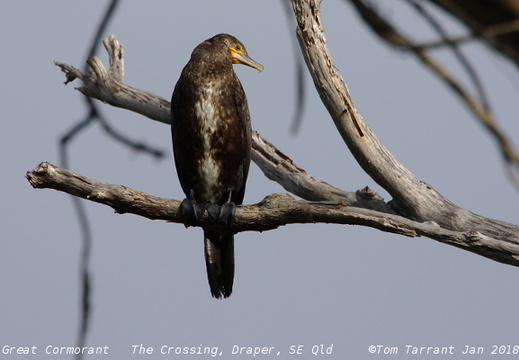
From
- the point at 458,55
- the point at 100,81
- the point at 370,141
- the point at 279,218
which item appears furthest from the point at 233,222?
the point at 458,55

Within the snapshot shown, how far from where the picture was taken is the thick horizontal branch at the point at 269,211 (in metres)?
3.39

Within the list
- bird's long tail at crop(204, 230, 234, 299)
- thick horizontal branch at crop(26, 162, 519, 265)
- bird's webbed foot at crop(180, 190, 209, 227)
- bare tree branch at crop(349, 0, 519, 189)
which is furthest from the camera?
bird's long tail at crop(204, 230, 234, 299)

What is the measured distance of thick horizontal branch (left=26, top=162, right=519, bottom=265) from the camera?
339cm

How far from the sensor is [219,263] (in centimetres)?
503

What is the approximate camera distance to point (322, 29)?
4.09 metres

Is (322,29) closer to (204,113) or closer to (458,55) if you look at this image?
(204,113)

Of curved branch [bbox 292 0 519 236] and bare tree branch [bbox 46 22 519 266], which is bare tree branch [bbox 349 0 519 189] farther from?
curved branch [bbox 292 0 519 236]

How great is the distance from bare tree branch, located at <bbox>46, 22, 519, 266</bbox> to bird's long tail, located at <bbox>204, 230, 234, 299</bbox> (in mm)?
533

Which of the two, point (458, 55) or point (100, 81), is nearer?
point (458, 55)

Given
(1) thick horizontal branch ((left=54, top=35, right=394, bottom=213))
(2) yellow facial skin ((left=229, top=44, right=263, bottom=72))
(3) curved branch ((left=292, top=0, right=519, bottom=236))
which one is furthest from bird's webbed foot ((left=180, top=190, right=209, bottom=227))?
(2) yellow facial skin ((left=229, top=44, right=263, bottom=72))

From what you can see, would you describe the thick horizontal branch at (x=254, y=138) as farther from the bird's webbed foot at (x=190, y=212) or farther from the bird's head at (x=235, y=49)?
the bird's webbed foot at (x=190, y=212)

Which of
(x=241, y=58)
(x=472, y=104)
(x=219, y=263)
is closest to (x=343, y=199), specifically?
(x=219, y=263)

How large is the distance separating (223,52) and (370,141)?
4.64ft

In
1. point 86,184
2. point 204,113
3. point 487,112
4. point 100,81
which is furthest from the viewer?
point 100,81
